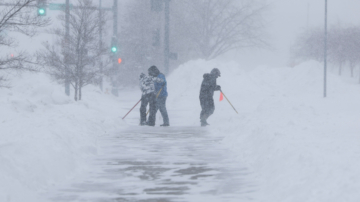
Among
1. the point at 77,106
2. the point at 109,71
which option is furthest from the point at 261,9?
the point at 77,106

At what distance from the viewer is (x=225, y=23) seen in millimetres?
46531

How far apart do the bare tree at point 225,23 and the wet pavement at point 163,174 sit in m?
35.9

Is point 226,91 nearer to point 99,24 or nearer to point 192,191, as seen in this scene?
point 99,24

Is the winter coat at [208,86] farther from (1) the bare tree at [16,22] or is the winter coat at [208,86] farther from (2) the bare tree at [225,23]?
(2) the bare tree at [225,23]

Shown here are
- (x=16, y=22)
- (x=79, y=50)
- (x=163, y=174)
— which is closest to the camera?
(x=163, y=174)

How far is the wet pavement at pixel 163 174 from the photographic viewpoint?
5.99 m

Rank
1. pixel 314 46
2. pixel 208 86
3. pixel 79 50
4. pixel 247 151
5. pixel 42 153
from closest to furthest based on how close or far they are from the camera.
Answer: pixel 42 153
pixel 247 151
pixel 208 86
pixel 79 50
pixel 314 46

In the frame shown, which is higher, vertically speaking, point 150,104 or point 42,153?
point 150,104

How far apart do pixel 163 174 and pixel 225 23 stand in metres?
40.4

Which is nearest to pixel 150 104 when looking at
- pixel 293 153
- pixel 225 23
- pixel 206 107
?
pixel 206 107

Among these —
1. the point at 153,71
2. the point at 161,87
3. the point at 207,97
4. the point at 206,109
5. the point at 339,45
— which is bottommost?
the point at 206,109

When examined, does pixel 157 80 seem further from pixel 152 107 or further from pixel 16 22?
pixel 16 22

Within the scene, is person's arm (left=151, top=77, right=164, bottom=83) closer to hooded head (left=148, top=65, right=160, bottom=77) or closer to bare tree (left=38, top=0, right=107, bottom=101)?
hooded head (left=148, top=65, right=160, bottom=77)

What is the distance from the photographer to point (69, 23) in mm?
19688
